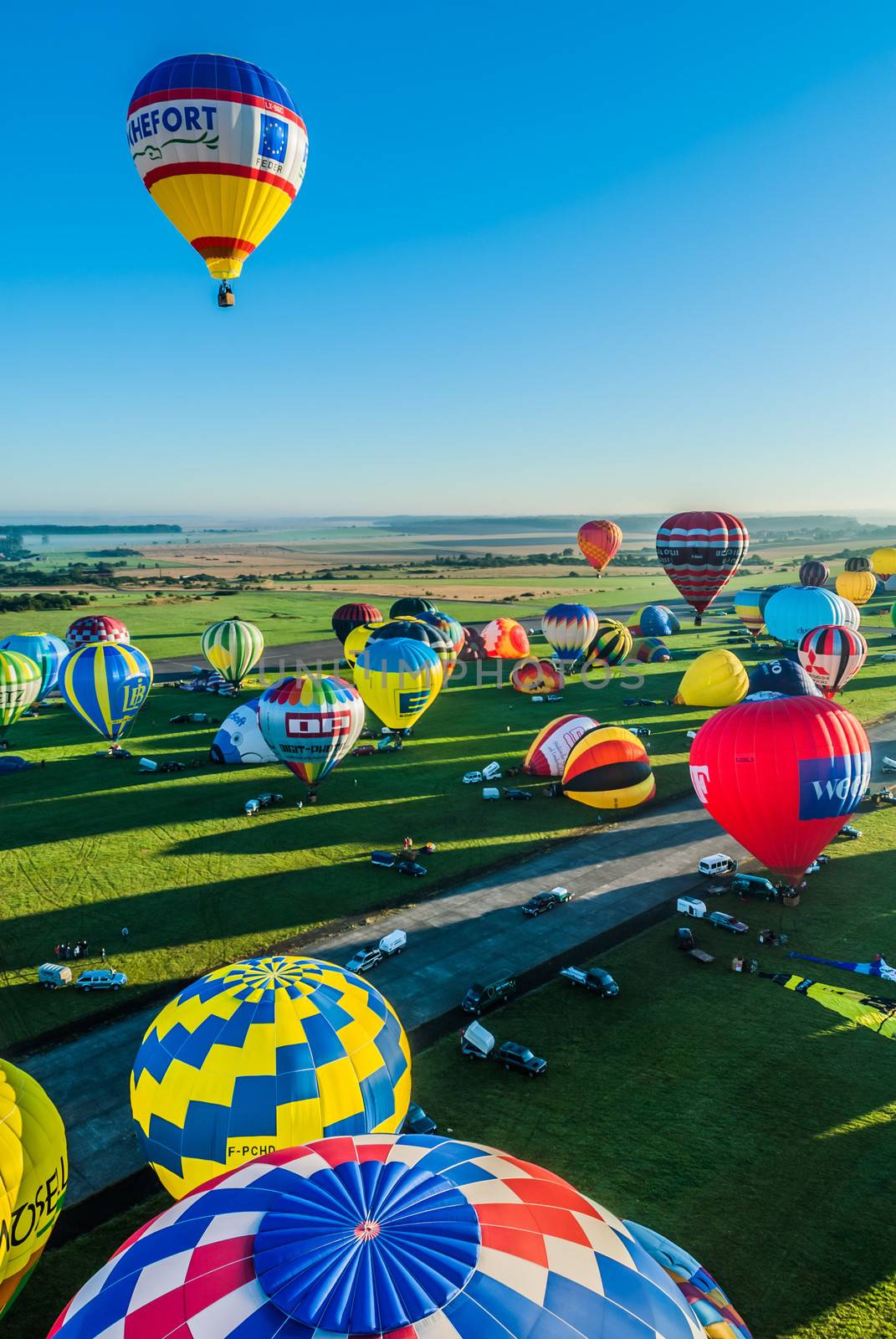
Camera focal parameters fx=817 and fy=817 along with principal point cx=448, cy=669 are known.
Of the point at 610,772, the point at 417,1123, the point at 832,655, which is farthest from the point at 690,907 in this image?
the point at 832,655

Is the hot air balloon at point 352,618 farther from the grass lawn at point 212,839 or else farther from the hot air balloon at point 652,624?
the hot air balloon at point 652,624

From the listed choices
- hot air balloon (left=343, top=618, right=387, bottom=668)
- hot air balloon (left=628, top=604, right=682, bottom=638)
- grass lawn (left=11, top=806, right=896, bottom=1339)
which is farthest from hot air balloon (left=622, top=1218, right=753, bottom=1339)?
hot air balloon (left=628, top=604, right=682, bottom=638)

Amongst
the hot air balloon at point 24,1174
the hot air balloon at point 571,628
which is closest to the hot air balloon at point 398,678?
the hot air balloon at point 571,628

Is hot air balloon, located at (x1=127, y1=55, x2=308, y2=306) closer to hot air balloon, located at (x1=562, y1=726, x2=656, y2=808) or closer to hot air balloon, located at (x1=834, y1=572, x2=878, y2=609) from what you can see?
hot air balloon, located at (x1=562, y1=726, x2=656, y2=808)

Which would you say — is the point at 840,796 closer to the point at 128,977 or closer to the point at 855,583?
the point at 128,977

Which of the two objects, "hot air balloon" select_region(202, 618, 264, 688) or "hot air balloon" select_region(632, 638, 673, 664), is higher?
"hot air balloon" select_region(202, 618, 264, 688)

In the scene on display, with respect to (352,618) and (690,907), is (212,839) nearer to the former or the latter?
(690,907)
